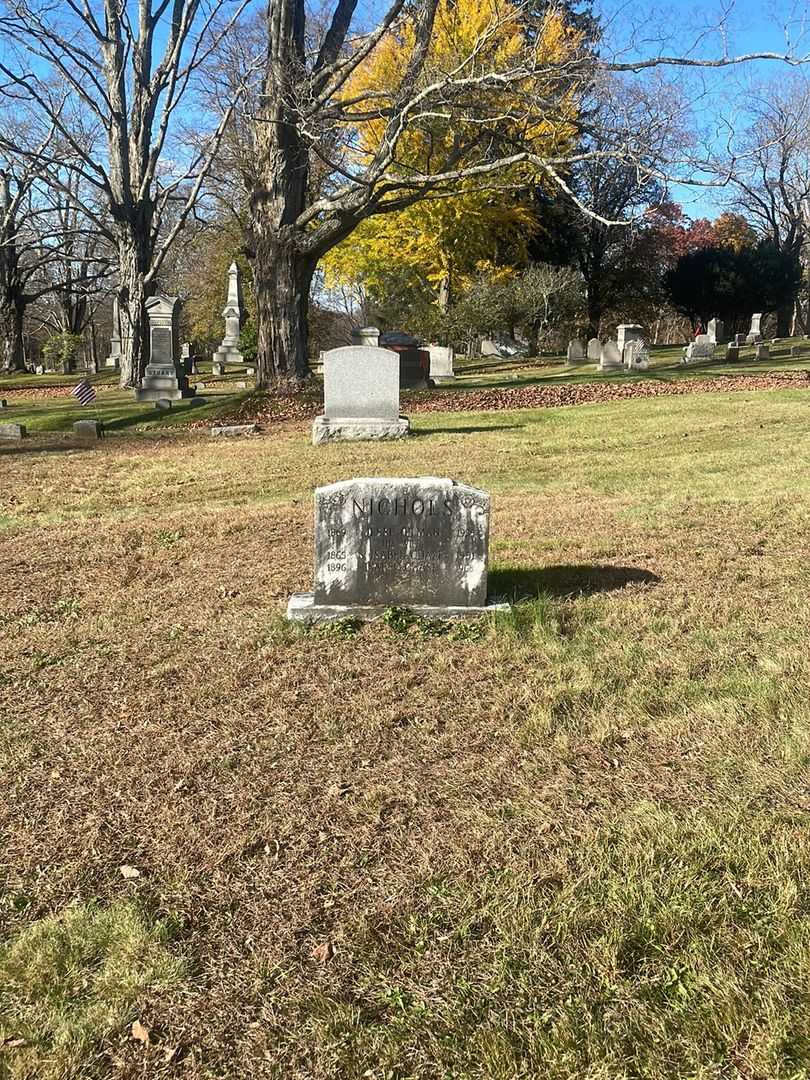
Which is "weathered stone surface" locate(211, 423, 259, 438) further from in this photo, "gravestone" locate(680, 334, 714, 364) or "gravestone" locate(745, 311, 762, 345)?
"gravestone" locate(745, 311, 762, 345)

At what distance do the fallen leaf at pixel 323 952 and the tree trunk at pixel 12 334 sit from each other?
4232 centimetres

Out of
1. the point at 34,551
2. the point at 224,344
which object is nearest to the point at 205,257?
the point at 224,344

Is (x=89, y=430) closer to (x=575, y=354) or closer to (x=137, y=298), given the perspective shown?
(x=137, y=298)

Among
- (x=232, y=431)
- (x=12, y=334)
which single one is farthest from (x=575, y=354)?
(x=12, y=334)

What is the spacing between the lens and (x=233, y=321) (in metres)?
37.7

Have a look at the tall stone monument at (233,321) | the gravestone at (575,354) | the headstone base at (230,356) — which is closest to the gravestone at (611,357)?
the gravestone at (575,354)

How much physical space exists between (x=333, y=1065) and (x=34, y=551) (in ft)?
18.7

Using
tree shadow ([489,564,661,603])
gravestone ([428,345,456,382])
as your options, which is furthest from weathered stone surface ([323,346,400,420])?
gravestone ([428,345,456,382])

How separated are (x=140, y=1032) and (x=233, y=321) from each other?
125 ft

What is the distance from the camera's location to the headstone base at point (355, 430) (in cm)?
1319

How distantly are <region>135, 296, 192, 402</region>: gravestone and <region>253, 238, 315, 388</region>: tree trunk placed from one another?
3.66 metres

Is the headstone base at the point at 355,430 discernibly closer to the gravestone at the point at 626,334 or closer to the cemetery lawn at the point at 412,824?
the cemetery lawn at the point at 412,824

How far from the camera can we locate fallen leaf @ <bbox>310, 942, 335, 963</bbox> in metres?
2.35

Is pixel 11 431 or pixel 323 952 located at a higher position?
pixel 11 431
